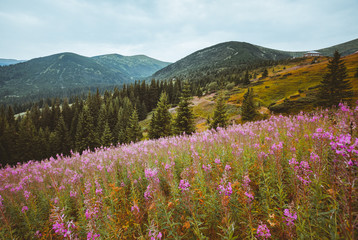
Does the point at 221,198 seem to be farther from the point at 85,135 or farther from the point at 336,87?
the point at 85,135

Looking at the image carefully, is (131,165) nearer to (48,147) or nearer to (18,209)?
(18,209)

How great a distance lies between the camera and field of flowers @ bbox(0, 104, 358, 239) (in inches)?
75.1

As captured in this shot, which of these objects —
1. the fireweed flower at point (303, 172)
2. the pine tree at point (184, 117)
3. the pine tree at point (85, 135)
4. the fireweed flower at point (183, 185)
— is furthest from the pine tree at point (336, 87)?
the pine tree at point (85, 135)

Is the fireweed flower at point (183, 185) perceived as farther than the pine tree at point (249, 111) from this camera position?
No

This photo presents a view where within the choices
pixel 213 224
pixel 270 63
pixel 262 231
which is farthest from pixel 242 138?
pixel 270 63

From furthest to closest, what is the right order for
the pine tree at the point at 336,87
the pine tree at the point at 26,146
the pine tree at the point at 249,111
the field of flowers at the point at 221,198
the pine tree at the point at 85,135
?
the pine tree at the point at 26,146 < the pine tree at the point at 85,135 < the pine tree at the point at 249,111 < the pine tree at the point at 336,87 < the field of flowers at the point at 221,198

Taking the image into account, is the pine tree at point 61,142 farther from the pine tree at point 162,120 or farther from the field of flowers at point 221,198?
the field of flowers at point 221,198

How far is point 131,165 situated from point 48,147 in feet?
180

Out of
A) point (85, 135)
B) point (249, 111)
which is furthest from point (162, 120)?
point (85, 135)

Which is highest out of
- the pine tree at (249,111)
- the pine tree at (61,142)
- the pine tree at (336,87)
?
the pine tree at (336,87)

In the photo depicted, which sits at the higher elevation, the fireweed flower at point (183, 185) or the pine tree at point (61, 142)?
the fireweed flower at point (183, 185)

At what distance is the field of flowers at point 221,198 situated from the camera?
75.1 inches

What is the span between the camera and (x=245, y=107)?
32281 millimetres

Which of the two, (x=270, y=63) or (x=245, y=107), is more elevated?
(x=270, y=63)
